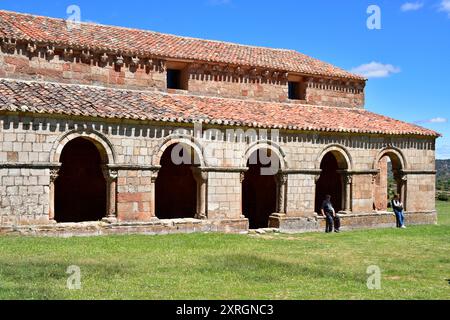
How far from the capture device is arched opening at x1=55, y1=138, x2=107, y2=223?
1992 centimetres

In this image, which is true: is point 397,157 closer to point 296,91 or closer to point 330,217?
point 330,217

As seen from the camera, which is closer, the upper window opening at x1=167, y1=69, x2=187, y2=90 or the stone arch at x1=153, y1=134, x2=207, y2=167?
the stone arch at x1=153, y1=134, x2=207, y2=167

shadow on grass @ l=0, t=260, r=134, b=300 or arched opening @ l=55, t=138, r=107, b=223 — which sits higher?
arched opening @ l=55, t=138, r=107, b=223

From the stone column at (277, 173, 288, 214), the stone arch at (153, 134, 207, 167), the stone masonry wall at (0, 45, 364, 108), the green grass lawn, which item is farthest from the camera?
the stone column at (277, 173, 288, 214)

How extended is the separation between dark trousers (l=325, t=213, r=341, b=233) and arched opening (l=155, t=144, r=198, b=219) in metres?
5.15

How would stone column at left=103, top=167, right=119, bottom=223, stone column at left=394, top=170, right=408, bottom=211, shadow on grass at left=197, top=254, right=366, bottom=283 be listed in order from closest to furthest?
1. shadow on grass at left=197, top=254, right=366, bottom=283
2. stone column at left=103, top=167, right=119, bottom=223
3. stone column at left=394, top=170, right=408, bottom=211

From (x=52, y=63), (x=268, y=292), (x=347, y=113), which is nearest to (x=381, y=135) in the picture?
(x=347, y=113)

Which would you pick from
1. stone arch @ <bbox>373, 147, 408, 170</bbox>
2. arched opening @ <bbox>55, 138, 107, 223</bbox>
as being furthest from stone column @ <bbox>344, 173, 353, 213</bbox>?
arched opening @ <bbox>55, 138, 107, 223</bbox>

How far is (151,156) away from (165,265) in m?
6.14

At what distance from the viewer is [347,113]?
23891mm

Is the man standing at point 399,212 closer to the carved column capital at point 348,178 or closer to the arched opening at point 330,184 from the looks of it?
the carved column capital at point 348,178

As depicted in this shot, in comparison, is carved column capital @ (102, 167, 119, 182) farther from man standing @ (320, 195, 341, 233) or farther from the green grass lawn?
man standing @ (320, 195, 341, 233)

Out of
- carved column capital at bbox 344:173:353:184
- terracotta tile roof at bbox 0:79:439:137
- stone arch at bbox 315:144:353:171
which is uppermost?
terracotta tile roof at bbox 0:79:439:137

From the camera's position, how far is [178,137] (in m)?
17.6
